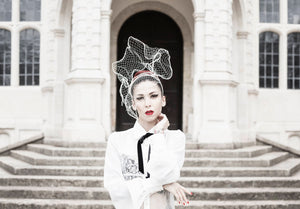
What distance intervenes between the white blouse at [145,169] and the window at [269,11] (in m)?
10.8

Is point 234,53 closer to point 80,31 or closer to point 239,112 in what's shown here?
point 239,112

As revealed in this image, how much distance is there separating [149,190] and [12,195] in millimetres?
5006

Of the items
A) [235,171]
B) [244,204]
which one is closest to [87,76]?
[235,171]

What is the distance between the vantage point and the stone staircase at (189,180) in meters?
6.24

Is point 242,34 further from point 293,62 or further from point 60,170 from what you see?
point 60,170

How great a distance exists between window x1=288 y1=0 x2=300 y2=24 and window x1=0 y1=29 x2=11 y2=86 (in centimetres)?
874

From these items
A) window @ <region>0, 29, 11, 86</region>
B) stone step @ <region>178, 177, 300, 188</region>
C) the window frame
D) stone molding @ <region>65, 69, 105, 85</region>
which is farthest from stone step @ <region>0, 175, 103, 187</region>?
window @ <region>0, 29, 11, 86</region>

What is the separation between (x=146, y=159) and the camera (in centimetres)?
226

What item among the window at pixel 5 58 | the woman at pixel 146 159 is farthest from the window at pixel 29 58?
the woman at pixel 146 159

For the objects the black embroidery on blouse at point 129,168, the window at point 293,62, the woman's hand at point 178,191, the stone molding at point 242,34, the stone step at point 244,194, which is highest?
the stone molding at point 242,34

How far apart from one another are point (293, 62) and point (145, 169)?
1113cm

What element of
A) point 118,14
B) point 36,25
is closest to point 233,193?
point 118,14

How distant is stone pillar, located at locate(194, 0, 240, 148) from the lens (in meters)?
8.83

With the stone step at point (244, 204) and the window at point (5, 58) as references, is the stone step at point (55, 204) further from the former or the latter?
the window at point (5, 58)
